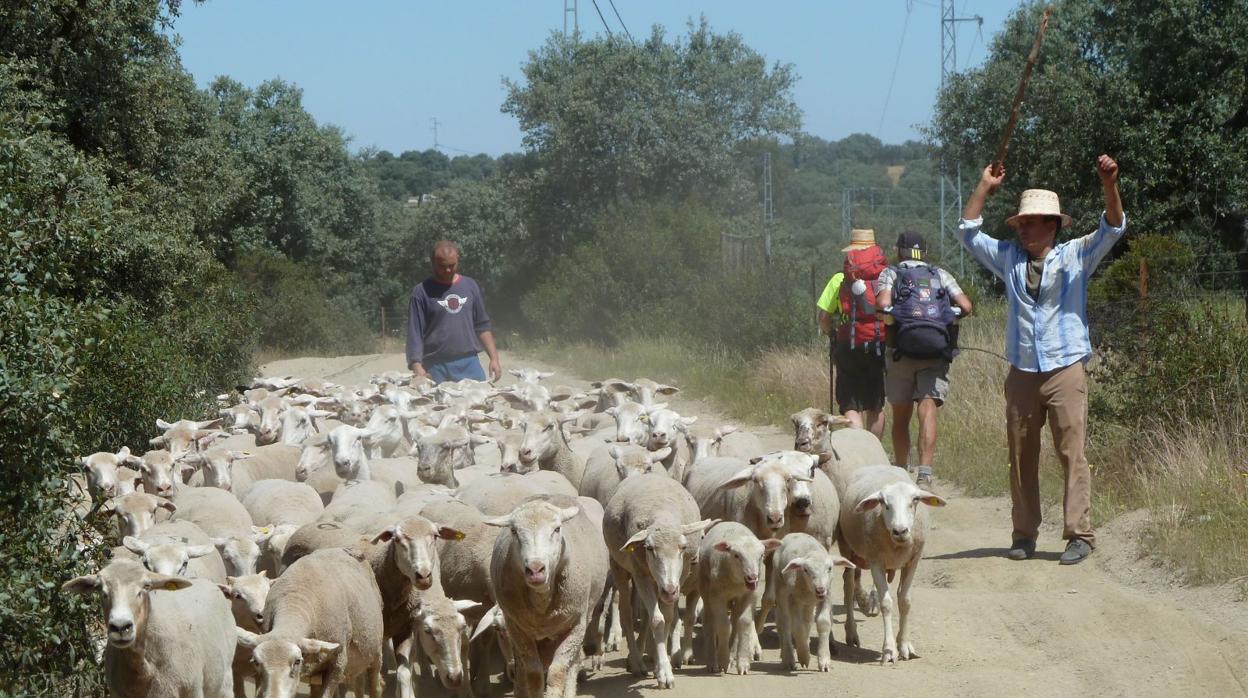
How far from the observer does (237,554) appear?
27.6 ft

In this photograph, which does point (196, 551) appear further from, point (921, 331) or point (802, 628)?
point (921, 331)

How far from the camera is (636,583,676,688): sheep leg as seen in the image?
7715 mm

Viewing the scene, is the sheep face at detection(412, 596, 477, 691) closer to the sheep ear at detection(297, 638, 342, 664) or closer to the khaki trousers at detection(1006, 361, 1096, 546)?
the sheep ear at detection(297, 638, 342, 664)

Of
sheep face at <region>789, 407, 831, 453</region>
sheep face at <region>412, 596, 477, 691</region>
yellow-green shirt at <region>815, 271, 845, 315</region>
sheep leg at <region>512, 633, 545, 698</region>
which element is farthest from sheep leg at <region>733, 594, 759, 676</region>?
yellow-green shirt at <region>815, 271, 845, 315</region>

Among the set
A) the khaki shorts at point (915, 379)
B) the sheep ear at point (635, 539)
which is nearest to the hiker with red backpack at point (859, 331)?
the khaki shorts at point (915, 379)

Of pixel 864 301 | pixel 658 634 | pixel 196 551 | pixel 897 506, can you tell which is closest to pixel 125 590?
pixel 196 551

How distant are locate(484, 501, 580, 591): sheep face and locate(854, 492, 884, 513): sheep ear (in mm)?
2034

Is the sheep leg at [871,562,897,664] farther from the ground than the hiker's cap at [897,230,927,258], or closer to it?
closer to it

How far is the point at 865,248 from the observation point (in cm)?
1244

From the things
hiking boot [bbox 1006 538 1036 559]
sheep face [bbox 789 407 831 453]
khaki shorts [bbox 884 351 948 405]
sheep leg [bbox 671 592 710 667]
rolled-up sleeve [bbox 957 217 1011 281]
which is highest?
rolled-up sleeve [bbox 957 217 1011 281]

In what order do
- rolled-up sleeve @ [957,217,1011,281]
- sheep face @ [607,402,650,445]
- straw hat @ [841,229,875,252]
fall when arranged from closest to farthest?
rolled-up sleeve @ [957,217,1011,281] → sheep face @ [607,402,650,445] → straw hat @ [841,229,875,252]

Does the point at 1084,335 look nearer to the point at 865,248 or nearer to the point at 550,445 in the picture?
the point at 865,248

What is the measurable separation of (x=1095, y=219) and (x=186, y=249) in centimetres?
1564

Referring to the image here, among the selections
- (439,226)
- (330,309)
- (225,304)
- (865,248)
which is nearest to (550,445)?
(865,248)
